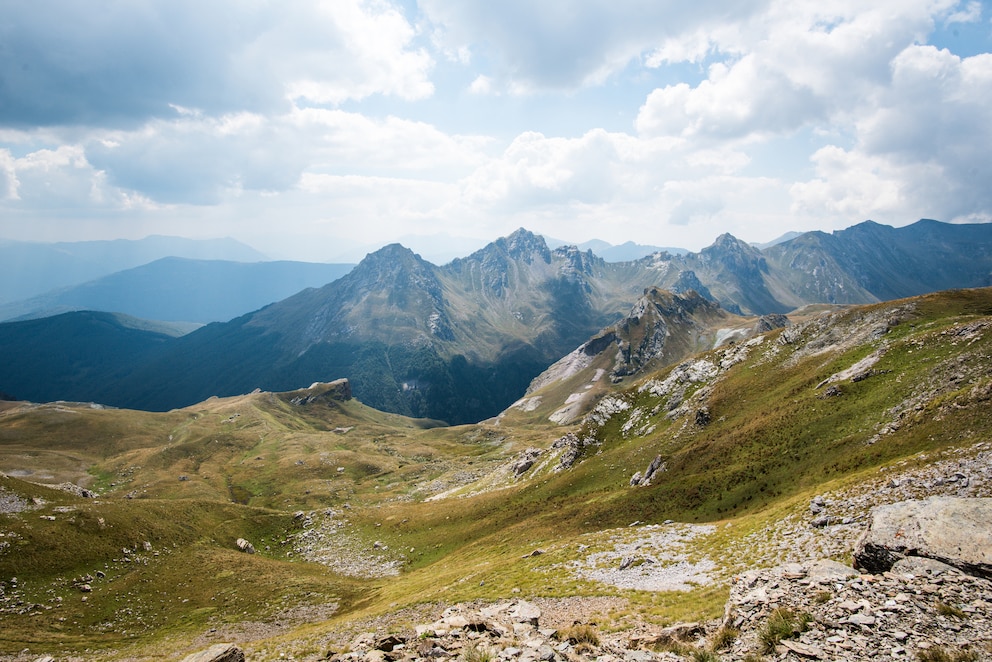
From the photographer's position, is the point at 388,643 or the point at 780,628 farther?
the point at 388,643

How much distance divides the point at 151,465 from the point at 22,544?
121463 millimetres

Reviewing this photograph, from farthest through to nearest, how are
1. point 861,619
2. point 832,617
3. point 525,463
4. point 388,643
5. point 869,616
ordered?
point 525,463, point 388,643, point 832,617, point 869,616, point 861,619

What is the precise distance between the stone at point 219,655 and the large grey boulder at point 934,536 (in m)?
32.5

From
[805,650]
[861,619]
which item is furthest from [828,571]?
[805,650]

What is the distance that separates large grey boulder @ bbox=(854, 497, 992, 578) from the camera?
1795 cm

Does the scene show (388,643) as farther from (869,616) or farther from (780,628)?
(869,616)

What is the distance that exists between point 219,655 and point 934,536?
35.4 meters

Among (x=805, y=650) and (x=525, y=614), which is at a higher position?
(x=805, y=650)

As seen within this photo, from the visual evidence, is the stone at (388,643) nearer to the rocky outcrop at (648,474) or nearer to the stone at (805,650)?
the stone at (805,650)

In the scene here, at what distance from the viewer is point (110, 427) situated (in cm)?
19125

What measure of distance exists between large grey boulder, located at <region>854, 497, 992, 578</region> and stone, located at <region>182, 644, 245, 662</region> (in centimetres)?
3252

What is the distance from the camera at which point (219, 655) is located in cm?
2441

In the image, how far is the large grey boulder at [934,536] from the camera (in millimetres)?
17953

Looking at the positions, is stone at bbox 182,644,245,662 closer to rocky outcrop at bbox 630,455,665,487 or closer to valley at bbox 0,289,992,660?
valley at bbox 0,289,992,660
